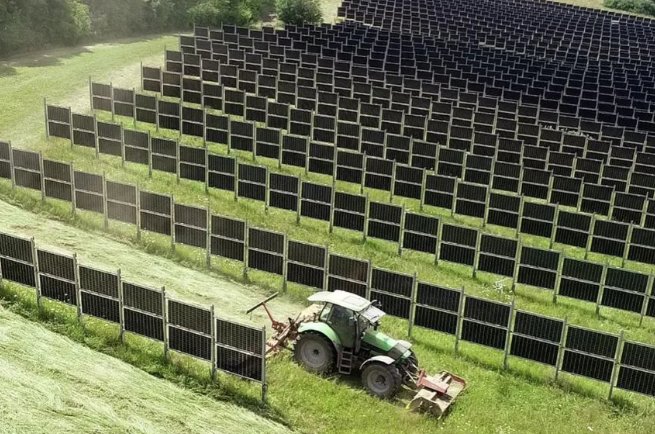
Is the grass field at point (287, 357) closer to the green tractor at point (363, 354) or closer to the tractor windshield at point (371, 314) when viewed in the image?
the green tractor at point (363, 354)

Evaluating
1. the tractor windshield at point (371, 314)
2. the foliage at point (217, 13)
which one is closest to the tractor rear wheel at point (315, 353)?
the tractor windshield at point (371, 314)

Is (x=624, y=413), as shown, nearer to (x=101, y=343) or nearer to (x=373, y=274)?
(x=373, y=274)

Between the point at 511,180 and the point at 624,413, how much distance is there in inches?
530

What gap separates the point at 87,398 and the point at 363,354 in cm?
615

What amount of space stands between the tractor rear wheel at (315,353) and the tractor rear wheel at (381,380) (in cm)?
93

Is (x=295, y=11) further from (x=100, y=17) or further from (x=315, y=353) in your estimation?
(x=315, y=353)

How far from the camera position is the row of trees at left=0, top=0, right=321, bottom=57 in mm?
46069

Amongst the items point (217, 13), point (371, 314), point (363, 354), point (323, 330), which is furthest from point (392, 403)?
point (217, 13)

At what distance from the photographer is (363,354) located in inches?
658

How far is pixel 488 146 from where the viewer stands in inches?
1275

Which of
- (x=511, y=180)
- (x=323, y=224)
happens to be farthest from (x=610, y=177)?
(x=323, y=224)

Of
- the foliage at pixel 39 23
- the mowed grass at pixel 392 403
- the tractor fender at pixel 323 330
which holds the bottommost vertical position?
the mowed grass at pixel 392 403

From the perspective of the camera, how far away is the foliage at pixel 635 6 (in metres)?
87.7

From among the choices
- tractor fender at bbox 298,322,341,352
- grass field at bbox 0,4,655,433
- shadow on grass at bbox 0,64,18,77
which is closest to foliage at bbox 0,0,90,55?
shadow on grass at bbox 0,64,18,77
